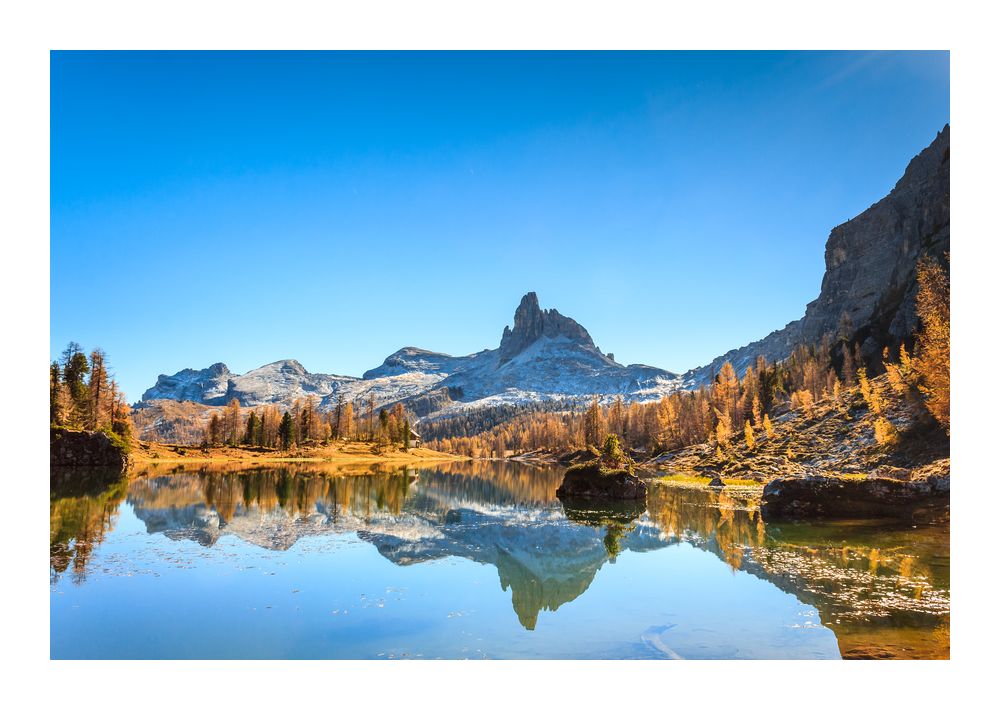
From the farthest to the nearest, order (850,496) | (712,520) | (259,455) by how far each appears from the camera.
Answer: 1. (259,455)
2. (712,520)
3. (850,496)

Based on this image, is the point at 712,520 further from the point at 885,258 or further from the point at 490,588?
the point at 885,258

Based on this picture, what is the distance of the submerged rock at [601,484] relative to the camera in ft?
139

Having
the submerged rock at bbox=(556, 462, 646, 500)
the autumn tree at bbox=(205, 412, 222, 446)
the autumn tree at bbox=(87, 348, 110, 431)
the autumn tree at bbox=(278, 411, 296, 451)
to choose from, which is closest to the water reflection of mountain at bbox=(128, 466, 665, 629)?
the submerged rock at bbox=(556, 462, 646, 500)

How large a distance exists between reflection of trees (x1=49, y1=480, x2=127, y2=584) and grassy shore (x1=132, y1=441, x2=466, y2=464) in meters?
42.5

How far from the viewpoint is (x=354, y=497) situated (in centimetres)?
4200

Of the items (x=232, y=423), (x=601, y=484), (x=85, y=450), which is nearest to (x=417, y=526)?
(x=601, y=484)

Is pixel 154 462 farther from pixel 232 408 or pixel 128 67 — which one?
pixel 128 67

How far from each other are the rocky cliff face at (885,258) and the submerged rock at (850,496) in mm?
67712

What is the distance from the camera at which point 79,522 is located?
24.0 m

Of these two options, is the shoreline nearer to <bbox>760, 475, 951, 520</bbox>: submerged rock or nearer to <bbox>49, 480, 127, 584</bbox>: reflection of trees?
<bbox>49, 480, 127, 584</bbox>: reflection of trees

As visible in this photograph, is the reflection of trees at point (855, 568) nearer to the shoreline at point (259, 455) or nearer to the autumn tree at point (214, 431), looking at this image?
the shoreline at point (259, 455)

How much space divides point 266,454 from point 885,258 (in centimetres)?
14340

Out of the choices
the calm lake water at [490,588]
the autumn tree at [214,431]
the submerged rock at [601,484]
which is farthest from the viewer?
the autumn tree at [214,431]

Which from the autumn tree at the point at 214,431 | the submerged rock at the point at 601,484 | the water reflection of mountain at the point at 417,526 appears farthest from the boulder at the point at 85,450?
the submerged rock at the point at 601,484
